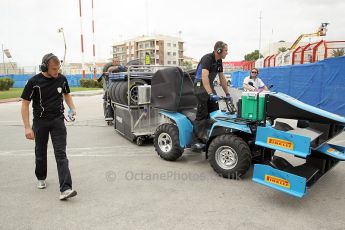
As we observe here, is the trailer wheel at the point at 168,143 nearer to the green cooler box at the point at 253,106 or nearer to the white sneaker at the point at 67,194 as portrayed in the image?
the green cooler box at the point at 253,106

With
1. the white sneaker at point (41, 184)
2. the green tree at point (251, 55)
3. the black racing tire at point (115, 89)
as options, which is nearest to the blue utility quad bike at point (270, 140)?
the white sneaker at point (41, 184)

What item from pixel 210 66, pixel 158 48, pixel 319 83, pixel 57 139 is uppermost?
pixel 158 48

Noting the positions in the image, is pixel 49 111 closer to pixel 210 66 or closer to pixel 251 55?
pixel 210 66

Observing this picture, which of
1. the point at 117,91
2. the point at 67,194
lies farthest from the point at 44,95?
the point at 117,91

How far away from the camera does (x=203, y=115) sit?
5.51 metres

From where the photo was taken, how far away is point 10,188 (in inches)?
180

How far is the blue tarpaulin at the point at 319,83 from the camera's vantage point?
10.3 m

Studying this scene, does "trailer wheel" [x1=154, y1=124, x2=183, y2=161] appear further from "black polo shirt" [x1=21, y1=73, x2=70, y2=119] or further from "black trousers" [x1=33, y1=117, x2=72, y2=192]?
"black polo shirt" [x1=21, y1=73, x2=70, y2=119]

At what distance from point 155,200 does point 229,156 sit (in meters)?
1.36

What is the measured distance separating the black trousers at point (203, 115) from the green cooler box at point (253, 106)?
102 cm

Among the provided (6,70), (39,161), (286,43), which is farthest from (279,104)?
(286,43)

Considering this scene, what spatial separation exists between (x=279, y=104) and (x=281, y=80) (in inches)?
441

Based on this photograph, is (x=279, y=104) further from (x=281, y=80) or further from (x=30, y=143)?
(x=281, y=80)

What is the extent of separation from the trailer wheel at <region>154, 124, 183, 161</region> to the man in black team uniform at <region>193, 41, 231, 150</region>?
0.36 m
